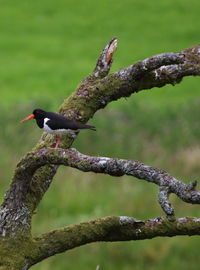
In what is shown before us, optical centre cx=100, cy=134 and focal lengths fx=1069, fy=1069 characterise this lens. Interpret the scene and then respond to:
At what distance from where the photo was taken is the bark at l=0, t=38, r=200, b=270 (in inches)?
298

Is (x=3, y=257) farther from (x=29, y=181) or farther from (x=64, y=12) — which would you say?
(x=64, y=12)

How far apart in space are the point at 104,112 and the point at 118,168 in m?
18.3

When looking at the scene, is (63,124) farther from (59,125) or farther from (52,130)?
(52,130)

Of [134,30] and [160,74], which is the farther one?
[134,30]

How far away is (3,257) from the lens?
27.2 feet

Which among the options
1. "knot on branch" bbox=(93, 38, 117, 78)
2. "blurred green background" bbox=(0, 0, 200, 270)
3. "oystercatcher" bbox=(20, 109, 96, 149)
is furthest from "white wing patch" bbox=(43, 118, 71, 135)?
"blurred green background" bbox=(0, 0, 200, 270)

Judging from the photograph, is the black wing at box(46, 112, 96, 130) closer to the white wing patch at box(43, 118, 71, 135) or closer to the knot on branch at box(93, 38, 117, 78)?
the white wing patch at box(43, 118, 71, 135)

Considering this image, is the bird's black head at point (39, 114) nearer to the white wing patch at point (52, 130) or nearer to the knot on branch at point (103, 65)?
the white wing patch at point (52, 130)

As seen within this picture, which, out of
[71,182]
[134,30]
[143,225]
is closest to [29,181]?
[143,225]

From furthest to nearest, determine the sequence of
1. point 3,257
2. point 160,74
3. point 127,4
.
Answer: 1. point 127,4
2. point 160,74
3. point 3,257

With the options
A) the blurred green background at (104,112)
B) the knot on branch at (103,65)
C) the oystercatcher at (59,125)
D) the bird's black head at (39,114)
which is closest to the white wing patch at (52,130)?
the oystercatcher at (59,125)

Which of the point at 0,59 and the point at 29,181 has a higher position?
the point at 0,59

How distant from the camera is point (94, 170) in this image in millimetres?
7684

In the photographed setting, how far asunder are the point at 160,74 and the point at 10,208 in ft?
6.12
